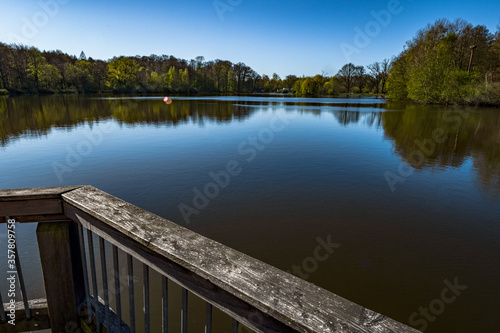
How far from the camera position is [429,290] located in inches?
171

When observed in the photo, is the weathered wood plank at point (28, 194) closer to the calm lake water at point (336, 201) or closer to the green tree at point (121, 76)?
the calm lake water at point (336, 201)

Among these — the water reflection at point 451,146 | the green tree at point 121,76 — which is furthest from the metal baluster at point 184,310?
the green tree at point 121,76

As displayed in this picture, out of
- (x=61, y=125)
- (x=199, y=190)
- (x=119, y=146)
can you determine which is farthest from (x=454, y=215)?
(x=61, y=125)

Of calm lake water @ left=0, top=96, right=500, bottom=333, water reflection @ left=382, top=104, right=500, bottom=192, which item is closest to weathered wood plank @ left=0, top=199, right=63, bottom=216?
calm lake water @ left=0, top=96, right=500, bottom=333

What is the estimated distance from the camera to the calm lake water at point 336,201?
4453 millimetres

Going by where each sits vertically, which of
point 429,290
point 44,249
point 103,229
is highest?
point 103,229

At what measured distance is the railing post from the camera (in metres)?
1.74

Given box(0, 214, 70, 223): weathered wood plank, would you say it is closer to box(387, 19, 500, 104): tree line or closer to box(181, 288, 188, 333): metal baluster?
box(181, 288, 188, 333): metal baluster

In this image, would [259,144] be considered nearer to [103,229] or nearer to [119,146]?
[119,146]

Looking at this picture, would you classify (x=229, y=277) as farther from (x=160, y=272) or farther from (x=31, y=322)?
(x=31, y=322)

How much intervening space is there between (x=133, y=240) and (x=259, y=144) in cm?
1351

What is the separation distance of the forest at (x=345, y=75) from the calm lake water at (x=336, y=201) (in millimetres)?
31860

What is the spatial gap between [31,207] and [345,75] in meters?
120

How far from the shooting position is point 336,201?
749cm
